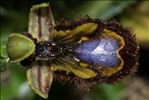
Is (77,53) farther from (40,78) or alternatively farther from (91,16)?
(91,16)

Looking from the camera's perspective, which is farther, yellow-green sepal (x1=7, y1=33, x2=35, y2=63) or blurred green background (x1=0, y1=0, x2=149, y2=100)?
blurred green background (x1=0, y1=0, x2=149, y2=100)

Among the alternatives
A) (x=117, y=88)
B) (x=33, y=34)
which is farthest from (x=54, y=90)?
(x=33, y=34)

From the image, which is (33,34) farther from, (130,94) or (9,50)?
(130,94)

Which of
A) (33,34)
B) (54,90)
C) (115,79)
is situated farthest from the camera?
(54,90)

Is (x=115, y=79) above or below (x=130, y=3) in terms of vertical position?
below

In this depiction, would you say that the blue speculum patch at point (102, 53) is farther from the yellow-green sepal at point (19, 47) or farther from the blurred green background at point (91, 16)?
the blurred green background at point (91, 16)

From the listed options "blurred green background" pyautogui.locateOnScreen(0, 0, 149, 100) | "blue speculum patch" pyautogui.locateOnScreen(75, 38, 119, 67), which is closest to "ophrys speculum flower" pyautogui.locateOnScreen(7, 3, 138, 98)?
"blue speculum patch" pyautogui.locateOnScreen(75, 38, 119, 67)

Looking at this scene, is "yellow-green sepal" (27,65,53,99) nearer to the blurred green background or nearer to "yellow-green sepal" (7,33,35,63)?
"yellow-green sepal" (7,33,35,63)

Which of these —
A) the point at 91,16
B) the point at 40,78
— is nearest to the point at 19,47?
the point at 40,78

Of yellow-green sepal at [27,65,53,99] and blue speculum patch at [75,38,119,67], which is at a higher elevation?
blue speculum patch at [75,38,119,67]
